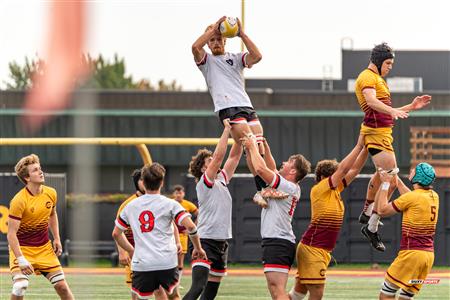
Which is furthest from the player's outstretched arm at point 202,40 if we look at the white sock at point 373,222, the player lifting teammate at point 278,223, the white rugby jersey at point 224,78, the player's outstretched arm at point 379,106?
the white sock at point 373,222

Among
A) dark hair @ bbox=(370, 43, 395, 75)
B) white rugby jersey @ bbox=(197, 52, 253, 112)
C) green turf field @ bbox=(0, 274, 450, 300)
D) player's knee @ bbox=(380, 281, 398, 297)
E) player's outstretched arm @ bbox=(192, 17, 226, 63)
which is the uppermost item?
player's outstretched arm @ bbox=(192, 17, 226, 63)

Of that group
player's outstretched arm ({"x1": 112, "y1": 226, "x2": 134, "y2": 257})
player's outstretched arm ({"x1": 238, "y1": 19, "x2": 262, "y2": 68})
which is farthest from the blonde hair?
player's outstretched arm ({"x1": 238, "y1": 19, "x2": 262, "y2": 68})

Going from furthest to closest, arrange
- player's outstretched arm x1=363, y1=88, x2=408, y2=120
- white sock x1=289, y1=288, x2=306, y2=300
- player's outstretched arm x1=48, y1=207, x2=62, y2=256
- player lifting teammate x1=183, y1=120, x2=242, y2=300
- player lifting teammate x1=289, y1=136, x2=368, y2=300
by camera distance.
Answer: player's outstretched arm x1=48, y1=207, x2=62, y2=256
white sock x1=289, y1=288, x2=306, y2=300
player lifting teammate x1=183, y1=120, x2=242, y2=300
player lifting teammate x1=289, y1=136, x2=368, y2=300
player's outstretched arm x1=363, y1=88, x2=408, y2=120

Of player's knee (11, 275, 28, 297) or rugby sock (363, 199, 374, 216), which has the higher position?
rugby sock (363, 199, 374, 216)

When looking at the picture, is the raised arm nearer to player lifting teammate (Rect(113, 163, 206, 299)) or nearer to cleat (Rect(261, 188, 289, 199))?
cleat (Rect(261, 188, 289, 199))

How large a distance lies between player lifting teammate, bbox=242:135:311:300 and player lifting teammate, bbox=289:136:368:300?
0.27 metres

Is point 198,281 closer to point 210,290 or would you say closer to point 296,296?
point 210,290

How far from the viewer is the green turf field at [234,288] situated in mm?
17000

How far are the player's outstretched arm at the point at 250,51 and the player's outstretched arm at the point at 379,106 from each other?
42.1 inches

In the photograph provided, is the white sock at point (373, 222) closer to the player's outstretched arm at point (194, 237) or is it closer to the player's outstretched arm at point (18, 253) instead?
the player's outstretched arm at point (194, 237)

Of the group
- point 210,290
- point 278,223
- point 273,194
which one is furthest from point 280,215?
point 210,290

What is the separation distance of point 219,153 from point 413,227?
2042 millimetres

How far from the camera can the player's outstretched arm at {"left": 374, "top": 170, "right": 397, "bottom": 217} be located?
36.5ft

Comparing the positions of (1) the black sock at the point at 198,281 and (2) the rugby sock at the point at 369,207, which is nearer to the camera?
(1) the black sock at the point at 198,281
